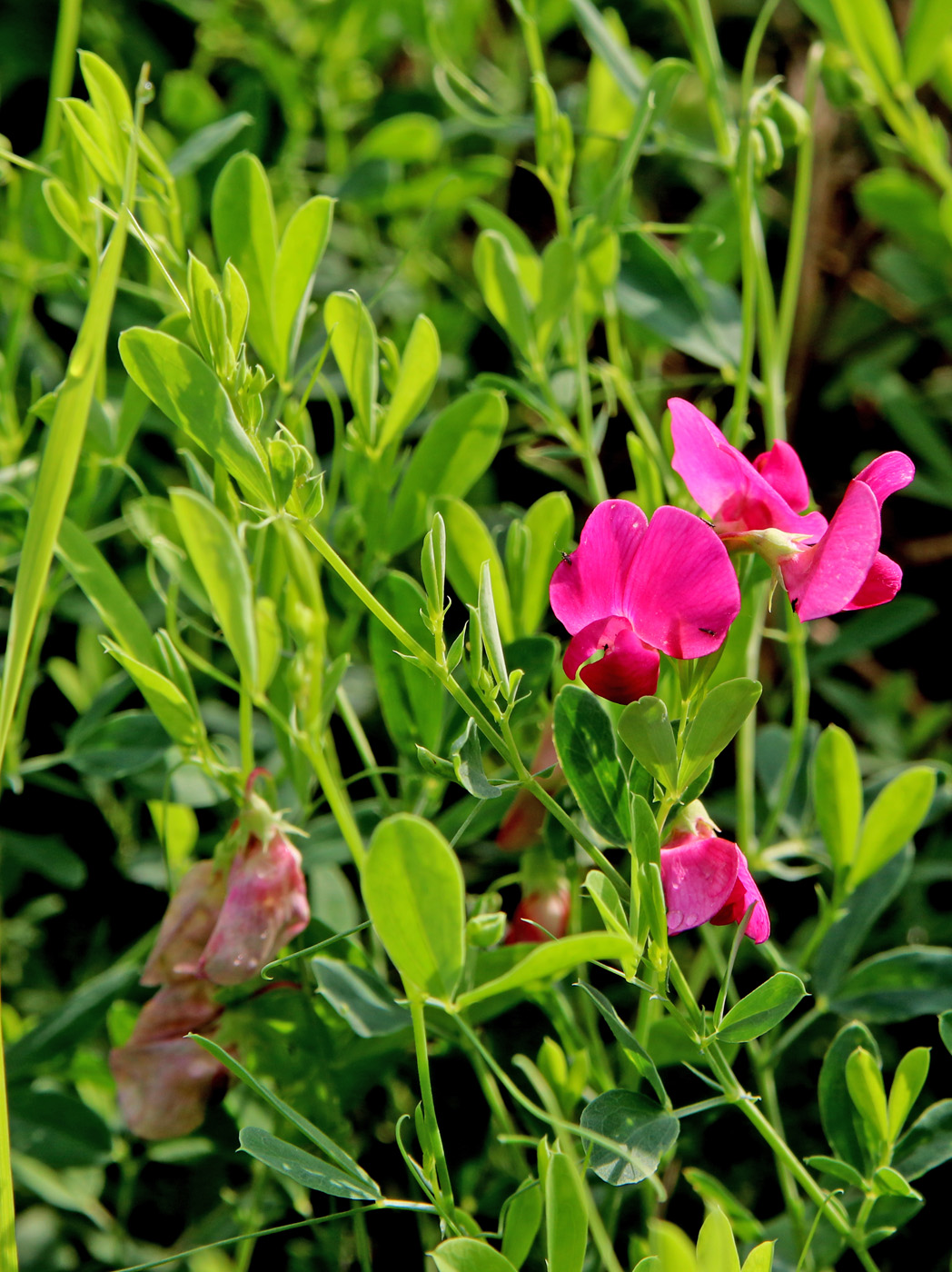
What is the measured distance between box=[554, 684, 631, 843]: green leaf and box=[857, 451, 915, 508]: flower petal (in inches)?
5.3

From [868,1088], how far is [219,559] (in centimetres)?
35

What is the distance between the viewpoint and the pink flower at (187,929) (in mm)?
535

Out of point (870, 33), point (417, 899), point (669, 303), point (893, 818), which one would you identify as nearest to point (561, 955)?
point (417, 899)

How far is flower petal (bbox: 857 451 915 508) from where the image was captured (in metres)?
0.44

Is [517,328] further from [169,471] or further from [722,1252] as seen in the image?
[722,1252]

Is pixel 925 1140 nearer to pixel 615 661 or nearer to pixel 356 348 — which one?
pixel 615 661

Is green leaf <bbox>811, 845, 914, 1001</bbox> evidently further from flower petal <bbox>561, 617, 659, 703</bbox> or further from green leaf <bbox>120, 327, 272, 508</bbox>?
green leaf <bbox>120, 327, 272, 508</bbox>

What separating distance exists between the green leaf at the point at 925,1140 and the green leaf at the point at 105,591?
41cm

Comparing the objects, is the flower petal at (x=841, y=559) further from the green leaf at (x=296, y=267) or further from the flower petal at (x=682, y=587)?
the green leaf at (x=296, y=267)

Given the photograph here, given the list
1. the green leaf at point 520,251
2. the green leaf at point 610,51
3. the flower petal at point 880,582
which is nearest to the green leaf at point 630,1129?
the flower petal at point 880,582

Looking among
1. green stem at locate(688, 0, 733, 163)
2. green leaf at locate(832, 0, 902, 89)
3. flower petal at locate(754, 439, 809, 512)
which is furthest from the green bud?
green leaf at locate(832, 0, 902, 89)

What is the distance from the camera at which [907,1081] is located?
48cm

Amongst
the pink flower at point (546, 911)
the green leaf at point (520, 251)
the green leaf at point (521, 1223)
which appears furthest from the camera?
the green leaf at point (520, 251)

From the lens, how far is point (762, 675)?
Answer: 0.89 meters
